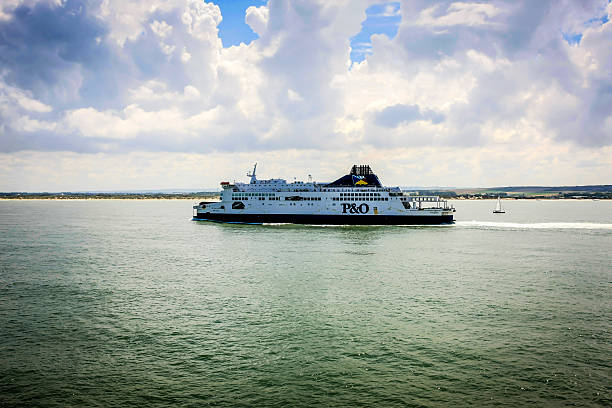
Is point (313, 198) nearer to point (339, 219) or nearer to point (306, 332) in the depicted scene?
point (339, 219)

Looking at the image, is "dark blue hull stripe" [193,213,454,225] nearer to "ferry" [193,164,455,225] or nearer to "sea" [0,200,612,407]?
"ferry" [193,164,455,225]

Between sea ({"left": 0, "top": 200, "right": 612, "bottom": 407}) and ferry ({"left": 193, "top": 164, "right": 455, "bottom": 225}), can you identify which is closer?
sea ({"left": 0, "top": 200, "right": 612, "bottom": 407})

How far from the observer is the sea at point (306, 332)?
12.3 metres

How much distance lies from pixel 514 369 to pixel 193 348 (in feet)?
36.5

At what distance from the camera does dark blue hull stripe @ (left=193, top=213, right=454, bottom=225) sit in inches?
2643

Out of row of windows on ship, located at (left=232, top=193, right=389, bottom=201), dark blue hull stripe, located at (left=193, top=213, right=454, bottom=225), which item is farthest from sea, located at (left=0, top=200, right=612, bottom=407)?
row of windows on ship, located at (left=232, top=193, right=389, bottom=201)

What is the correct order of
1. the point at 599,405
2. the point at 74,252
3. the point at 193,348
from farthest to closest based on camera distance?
1. the point at 74,252
2. the point at 193,348
3. the point at 599,405

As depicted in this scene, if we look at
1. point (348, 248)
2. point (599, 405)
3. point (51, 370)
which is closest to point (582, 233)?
point (348, 248)

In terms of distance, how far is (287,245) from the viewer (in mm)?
44781

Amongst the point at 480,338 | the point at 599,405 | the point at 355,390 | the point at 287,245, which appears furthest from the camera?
the point at 287,245

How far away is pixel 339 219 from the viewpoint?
69.0 metres

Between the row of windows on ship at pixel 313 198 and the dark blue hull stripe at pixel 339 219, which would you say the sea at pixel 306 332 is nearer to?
the dark blue hull stripe at pixel 339 219

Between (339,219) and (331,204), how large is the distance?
282 centimetres

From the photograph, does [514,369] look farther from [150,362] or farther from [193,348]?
[150,362]
